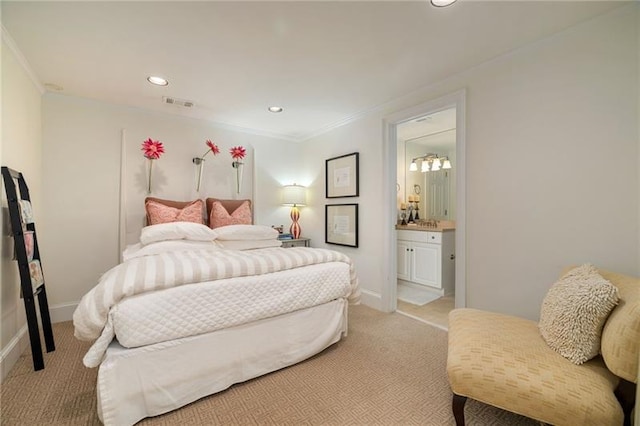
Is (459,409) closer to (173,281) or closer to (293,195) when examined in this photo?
(173,281)

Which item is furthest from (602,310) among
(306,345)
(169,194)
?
(169,194)

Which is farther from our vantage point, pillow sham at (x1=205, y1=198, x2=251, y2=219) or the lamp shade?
the lamp shade

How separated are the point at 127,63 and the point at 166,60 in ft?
1.14

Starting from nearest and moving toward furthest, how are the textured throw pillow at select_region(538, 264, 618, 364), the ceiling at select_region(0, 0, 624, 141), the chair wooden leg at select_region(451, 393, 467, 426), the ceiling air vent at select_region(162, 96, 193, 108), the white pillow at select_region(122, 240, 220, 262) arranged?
the textured throw pillow at select_region(538, 264, 618, 364)
the chair wooden leg at select_region(451, 393, 467, 426)
the ceiling at select_region(0, 0, 624, 141)
the white pillow at select_region(122, 240, 220, 262)
the ceiling air vent at select_region(162, 96, 193, 108)

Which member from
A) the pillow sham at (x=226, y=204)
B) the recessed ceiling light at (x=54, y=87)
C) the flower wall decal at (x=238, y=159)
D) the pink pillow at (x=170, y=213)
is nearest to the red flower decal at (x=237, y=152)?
the flower wall decal at (x=238, y=159)

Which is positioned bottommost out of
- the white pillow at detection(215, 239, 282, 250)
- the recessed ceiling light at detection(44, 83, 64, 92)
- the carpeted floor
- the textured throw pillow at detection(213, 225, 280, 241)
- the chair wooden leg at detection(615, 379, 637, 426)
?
the carpeted floor

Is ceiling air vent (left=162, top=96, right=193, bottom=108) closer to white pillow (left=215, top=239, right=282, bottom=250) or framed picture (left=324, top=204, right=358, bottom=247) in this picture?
white pillow (left=215, top=239, right=282, bottom=250)

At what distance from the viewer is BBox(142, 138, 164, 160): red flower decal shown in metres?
3.08

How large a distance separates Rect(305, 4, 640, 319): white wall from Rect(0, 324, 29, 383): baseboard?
3538 millimetres

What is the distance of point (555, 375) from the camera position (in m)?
1.17

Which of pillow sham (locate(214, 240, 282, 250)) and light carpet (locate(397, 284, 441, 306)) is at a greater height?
pillow sham (locate(214, 240, 282, 250))

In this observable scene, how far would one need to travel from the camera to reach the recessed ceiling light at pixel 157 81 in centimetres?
250


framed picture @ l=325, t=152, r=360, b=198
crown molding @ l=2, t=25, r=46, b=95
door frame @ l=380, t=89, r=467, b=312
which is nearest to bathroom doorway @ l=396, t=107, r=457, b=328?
door frame @ l=380, t=89, r=467, b=312

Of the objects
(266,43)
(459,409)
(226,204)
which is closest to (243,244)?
(226,204)
